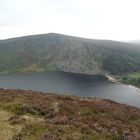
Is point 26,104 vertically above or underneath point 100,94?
above

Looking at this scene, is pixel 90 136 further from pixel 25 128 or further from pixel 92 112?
pixel 92 112

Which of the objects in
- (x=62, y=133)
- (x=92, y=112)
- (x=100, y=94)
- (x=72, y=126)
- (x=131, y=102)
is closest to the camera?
(x=62, y=133)

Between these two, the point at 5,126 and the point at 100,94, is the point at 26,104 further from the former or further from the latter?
the point at 100,94

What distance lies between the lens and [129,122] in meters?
27.5

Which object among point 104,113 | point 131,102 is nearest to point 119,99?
point 131,102

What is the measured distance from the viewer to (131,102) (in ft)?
579

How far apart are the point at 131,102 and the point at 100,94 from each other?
2763 centimetres

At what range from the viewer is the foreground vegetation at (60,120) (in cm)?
2089

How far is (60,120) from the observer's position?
79.5 ft

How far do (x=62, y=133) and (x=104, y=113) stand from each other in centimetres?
887

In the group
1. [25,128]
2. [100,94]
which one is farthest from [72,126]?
[100,94]

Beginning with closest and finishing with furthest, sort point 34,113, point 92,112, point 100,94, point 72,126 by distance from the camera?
point 72,126, point 34,113, point 92,112, point 100,94

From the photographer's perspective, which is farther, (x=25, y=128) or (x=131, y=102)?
(x=131, y=102)

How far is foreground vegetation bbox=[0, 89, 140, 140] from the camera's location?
68.5 ft
